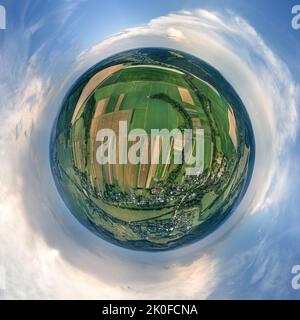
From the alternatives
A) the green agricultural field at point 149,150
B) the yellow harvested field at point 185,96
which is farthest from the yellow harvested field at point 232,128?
the yellow harvested field at point 185,96

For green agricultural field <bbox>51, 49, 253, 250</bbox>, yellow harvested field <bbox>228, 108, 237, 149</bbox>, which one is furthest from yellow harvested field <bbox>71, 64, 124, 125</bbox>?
yellow harvested field <bbox>228, 108, 237, 149</bbox>

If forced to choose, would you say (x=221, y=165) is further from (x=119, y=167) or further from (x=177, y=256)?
(x=177, y=256)

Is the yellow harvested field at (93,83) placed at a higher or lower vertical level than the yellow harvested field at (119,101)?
higher

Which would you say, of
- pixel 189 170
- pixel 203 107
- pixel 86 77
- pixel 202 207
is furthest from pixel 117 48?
pixel 202 207

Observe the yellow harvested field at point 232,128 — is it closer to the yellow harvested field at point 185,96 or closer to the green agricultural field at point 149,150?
the green agricultural field at point 149,150

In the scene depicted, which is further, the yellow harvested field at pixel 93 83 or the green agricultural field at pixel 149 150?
the yellow harvested field at pixel 93 83

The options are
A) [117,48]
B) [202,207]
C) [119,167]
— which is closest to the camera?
[119,167]

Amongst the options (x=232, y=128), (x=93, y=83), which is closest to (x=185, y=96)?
(x=232, y=128)
